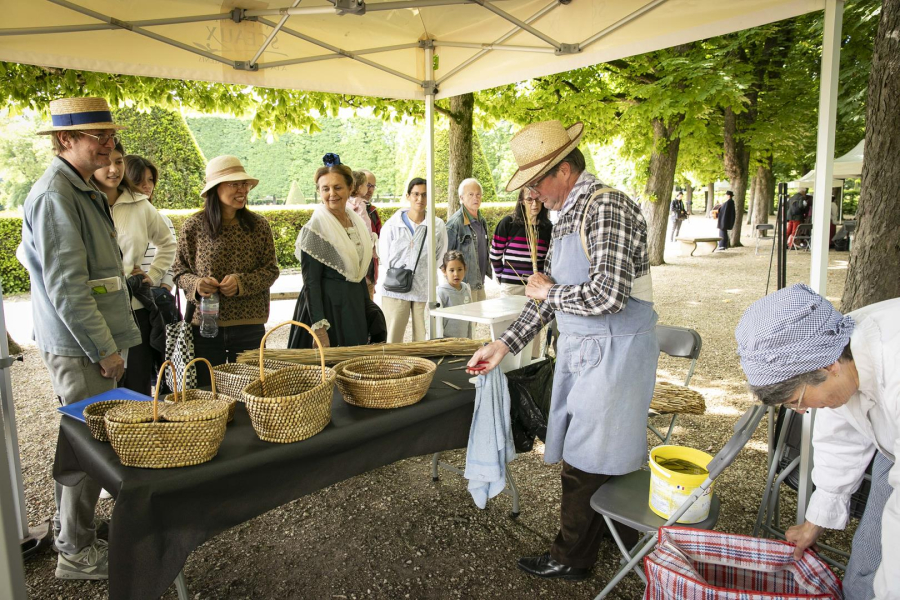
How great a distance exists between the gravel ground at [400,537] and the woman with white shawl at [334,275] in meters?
0.87

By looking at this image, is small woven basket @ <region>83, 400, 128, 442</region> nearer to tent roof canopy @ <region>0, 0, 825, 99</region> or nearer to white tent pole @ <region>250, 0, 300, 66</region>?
tent roof canopy @ <region>0, 0, 825, 99</region>

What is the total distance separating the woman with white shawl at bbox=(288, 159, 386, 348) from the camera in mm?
3391

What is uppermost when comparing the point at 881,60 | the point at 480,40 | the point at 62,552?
the point at 480,40

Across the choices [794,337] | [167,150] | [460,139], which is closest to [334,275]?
[794,337]

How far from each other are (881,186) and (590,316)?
2.65m

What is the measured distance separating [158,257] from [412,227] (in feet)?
6.70

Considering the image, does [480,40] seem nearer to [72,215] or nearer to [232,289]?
[232,289]

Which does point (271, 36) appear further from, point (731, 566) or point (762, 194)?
point (762, 194)

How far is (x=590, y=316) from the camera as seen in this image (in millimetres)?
2225

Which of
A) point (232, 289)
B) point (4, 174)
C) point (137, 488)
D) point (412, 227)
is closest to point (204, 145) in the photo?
point (4, 174)

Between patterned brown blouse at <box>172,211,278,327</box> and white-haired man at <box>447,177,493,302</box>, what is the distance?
7.64ft

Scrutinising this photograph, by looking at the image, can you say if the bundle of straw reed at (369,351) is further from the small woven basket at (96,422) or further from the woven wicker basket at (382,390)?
the small woven basket at (96,422)

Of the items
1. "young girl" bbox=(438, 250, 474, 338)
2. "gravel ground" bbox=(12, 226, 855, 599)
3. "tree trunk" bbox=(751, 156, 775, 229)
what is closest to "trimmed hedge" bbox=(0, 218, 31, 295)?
"gravel ground" bbox=(12, 226, 855, 599)

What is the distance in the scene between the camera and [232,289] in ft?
10.2
